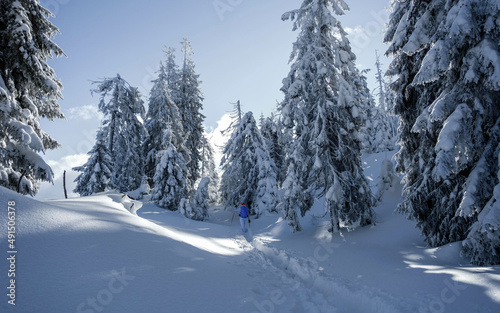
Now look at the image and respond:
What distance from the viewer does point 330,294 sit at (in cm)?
546

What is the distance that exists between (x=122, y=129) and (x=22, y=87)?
1630 centimetres

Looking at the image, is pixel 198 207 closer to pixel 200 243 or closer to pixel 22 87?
pixel 200 243

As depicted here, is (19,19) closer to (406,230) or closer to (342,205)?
(342,205)

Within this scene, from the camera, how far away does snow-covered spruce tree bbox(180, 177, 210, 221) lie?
19234mm

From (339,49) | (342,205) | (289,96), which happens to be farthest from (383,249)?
(339,49)

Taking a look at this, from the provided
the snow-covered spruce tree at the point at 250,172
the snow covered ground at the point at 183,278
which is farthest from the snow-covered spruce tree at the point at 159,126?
the snow covered ground at the point at 183,278

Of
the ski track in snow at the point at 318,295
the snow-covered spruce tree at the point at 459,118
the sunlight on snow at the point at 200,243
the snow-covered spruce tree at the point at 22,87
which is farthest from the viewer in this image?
the snow-covered spruce tree at the point at 22,87

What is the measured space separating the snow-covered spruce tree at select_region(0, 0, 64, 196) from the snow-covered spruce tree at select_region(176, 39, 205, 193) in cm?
1887

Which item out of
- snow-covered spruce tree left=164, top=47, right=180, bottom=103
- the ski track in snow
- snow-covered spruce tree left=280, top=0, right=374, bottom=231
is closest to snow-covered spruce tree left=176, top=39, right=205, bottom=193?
snow-covered spruce tree left=164, top=47, right=180, bottom=103

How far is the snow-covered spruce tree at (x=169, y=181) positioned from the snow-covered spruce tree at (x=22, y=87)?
1066 cm

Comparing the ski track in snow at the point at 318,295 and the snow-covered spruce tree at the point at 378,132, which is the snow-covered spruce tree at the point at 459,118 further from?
the snow-covered spruce tree at the point at 378,132

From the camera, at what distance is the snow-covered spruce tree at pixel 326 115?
39.3 ft

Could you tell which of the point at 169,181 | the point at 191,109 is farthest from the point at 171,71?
the point at 169,181

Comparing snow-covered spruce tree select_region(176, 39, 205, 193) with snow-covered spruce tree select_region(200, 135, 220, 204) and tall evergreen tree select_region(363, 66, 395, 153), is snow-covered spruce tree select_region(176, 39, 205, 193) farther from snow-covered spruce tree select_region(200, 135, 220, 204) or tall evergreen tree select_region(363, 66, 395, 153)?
tall evergreen tree select_region(363, 66, 395, 153)
